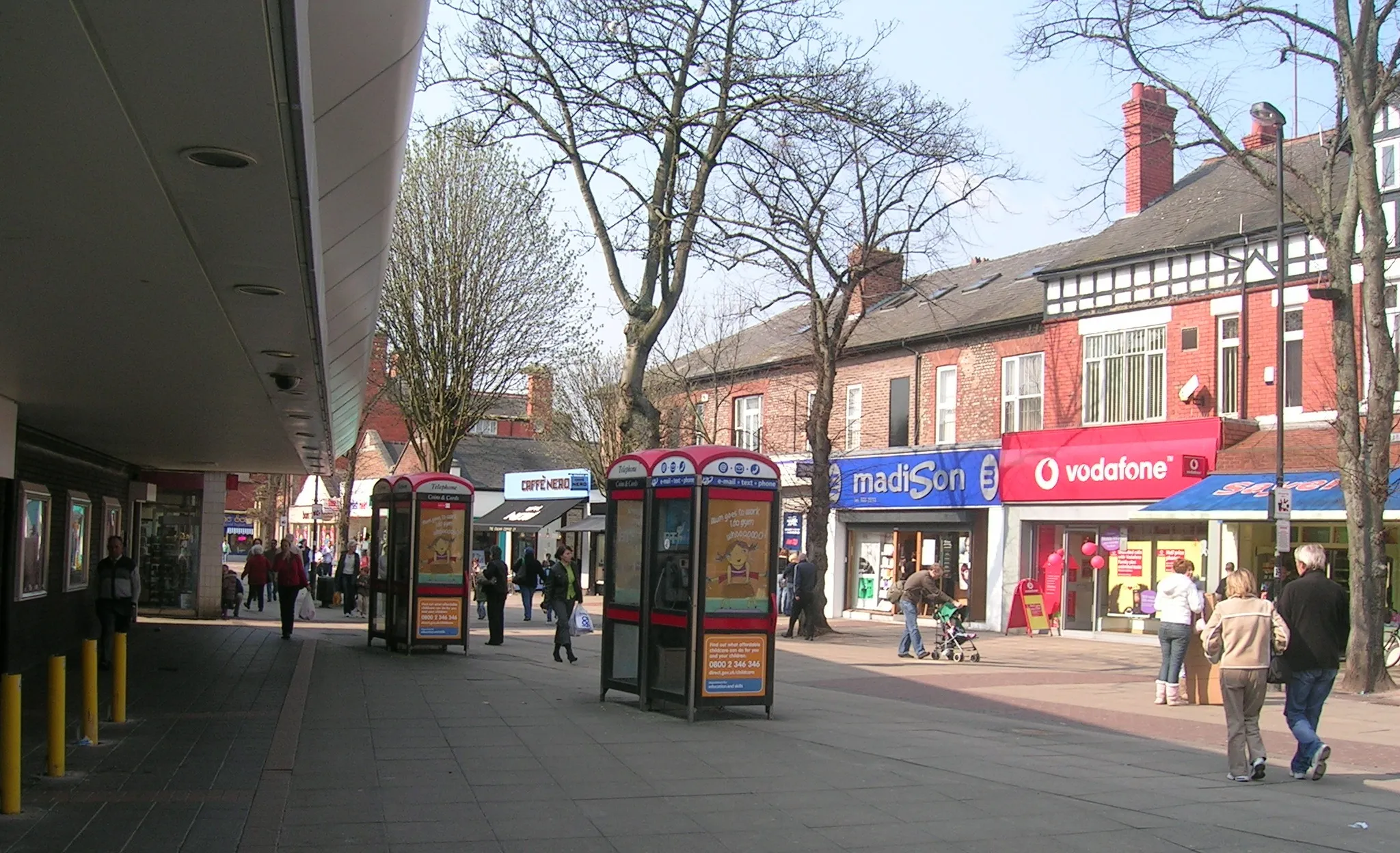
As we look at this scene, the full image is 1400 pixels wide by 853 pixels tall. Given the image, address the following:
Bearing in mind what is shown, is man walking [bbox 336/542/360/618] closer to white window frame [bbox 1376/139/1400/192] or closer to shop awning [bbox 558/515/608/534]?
shop awning [bbox 558/515/608/534]

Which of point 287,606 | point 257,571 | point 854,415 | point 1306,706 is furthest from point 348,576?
point 1306,706

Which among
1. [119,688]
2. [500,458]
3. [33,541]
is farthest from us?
[500,458]


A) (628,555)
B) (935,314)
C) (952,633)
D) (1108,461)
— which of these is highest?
(935,314)

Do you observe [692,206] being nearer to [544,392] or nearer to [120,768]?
[120,768]

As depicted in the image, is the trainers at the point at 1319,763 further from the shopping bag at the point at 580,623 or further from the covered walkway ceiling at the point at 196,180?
the shopping bag at the point at 580,623

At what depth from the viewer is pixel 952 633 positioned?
21.5 m

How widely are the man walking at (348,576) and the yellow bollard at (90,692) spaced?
21897mm

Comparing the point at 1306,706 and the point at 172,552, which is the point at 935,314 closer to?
the point at 172,552

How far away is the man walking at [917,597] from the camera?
20391 millimetres

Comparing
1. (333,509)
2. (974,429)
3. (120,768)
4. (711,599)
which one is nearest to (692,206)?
(711,599)

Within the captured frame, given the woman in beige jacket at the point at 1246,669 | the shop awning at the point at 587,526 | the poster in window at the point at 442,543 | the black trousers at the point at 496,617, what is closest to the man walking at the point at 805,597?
the black trousers at the point at 496,617

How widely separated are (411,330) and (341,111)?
24.8 metres

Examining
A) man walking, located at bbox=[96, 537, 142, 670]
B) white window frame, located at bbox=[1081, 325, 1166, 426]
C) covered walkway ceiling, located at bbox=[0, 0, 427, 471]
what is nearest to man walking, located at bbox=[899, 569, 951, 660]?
white window frame, located at bbox=[1081, 325, 1166, 426]

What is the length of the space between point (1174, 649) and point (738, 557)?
666cm
